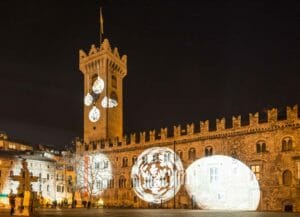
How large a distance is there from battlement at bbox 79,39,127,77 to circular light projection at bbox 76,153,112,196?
17.7 meters

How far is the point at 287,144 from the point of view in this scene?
45.2m

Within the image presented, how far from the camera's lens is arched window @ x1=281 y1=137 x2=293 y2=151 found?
4488cm

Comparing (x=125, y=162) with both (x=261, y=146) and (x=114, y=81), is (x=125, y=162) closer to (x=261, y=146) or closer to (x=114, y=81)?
(x=114, y=81)

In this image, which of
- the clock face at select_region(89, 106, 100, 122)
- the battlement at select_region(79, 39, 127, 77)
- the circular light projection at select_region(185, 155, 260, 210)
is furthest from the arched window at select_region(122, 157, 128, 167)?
the battlement at select_region(79, 39, 127, 77)

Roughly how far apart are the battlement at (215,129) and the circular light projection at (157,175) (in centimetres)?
196

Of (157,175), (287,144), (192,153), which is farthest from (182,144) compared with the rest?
(287,144)

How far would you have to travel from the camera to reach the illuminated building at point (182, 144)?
4494 cm

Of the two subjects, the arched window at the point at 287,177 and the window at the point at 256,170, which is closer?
the arched window at the point at 287,177

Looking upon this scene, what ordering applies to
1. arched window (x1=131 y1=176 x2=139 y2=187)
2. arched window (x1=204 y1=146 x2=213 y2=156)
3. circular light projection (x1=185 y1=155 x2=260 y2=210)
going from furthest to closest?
1. arched window (x1=131 y1=176 x2=139 y2=187)
2. arched window (x1=204 y1=146 x2=213 y2=156)
3. circular light projection (x1=185 y1=155 x2=260 y2=210)

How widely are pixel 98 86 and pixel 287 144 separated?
125 feet

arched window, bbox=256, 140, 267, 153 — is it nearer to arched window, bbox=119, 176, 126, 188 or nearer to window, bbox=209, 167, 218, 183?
window, bbox=209, 167, 218, 183

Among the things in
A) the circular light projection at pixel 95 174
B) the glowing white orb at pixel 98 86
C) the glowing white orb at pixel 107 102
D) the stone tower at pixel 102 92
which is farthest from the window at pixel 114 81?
the circular light projection at pixel 95 174

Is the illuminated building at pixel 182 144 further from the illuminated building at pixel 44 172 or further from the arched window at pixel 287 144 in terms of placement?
the illuminated building at pixel 44 172

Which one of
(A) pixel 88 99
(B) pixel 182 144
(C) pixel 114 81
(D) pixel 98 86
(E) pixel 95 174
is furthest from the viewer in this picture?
(C) pixel 114 81
